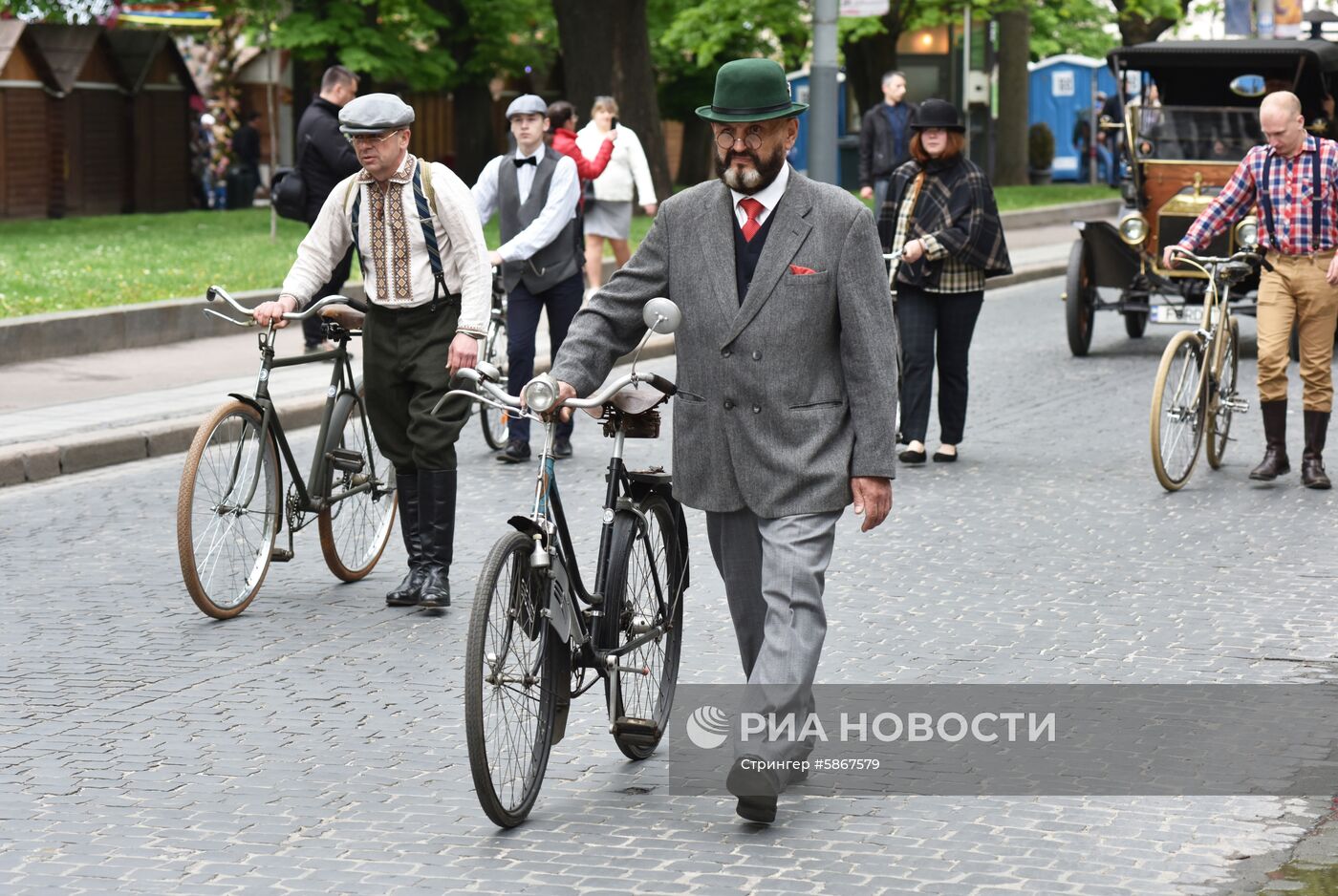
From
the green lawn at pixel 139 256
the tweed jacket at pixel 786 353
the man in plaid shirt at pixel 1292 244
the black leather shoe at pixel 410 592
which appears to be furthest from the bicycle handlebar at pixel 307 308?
the green lawn at pixel 139 256

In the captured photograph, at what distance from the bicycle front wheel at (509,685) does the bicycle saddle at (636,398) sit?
1.28 ft

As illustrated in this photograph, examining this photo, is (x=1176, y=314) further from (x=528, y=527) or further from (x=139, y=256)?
(x=139, y=256)

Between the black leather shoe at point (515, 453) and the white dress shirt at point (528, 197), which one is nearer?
the white dress shirt at point (528, 197)

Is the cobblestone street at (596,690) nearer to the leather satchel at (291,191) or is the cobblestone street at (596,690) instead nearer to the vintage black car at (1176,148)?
the leather satchel at (291,191)

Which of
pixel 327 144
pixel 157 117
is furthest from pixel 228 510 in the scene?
pixel 157 117

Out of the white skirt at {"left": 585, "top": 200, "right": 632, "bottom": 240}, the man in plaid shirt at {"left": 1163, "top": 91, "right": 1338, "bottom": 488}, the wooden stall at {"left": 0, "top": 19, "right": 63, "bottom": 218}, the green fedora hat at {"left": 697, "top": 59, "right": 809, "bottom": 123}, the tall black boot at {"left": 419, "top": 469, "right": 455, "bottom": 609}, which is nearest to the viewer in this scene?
the green fedora hat at {"left": 697, "top": 59, "right": 809, "bottom": 123}

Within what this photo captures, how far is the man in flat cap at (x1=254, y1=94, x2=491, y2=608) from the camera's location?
7344 mm

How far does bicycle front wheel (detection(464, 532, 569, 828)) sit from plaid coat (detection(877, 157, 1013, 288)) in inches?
233

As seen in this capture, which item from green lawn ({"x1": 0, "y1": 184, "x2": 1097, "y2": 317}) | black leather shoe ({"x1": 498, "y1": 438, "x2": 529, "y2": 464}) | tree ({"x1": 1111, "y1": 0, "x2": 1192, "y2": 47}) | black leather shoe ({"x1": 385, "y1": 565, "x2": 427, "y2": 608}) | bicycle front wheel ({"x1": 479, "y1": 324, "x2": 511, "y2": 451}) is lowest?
black leather shoe ({"x1": 385, "y1": 565, "x2": 427, "y2": 608})

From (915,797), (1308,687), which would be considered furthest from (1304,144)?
(915,797)

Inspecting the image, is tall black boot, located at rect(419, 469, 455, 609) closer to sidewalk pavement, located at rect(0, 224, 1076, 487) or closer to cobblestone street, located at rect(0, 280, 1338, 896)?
cobblestone street, located at rect(0, 280, 1338, 896)

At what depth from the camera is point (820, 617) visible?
16.6ft

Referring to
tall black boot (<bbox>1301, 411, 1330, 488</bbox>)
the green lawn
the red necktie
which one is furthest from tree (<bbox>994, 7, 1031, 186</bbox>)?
the red necktie

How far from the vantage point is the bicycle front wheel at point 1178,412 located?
9.93 metres
